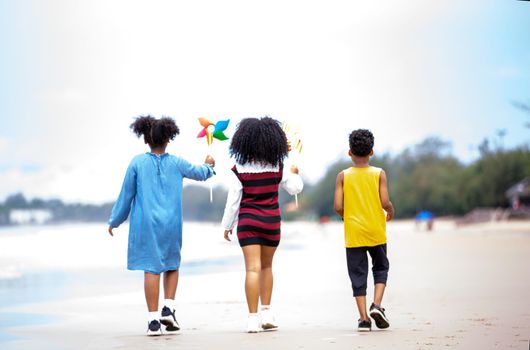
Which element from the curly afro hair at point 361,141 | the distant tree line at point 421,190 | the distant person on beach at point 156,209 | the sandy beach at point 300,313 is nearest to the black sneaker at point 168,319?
the distant person on beach at point 156,209

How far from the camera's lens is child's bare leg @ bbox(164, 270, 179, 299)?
7.49 m

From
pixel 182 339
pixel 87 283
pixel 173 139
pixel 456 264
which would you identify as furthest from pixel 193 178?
pixel 456 264

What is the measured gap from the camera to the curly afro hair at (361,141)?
743 cm

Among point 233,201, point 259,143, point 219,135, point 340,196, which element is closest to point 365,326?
point 340,196

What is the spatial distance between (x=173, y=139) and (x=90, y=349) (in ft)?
6.60

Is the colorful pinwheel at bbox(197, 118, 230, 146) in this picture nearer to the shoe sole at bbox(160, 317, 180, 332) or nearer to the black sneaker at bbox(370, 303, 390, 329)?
the shoe sole at bbox(160, 317, 180, 332)

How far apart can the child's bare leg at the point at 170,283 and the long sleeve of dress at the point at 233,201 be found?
60cm

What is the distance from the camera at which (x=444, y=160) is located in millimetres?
124750

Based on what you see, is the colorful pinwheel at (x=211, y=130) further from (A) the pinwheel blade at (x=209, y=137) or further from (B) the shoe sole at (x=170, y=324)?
(B) the shoe sole at (x=170, y=324)

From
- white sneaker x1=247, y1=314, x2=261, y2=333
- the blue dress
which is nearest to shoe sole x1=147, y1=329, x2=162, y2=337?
the blue dress

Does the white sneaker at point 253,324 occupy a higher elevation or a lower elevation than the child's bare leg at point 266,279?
lower

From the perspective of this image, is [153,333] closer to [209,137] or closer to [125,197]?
[125,197]

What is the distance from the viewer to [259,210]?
7.37 m

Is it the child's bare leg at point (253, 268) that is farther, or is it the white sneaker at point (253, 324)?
the child's bare leg at point (253, 268)
